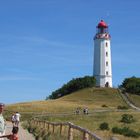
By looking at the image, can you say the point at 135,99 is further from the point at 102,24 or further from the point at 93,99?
the point at 102,24

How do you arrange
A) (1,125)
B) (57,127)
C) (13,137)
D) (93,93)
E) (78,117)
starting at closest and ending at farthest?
(13,137) → (1,125) → (57,127) → (78,117) → (93,93)

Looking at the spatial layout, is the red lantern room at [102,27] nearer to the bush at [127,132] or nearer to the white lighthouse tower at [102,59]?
the white lighthouse tower at [102,59]

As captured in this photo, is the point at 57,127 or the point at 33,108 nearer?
the point at 57,127

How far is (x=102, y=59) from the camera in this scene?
129 m

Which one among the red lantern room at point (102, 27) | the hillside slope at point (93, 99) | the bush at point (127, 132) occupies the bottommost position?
the bush at point (127, 132)

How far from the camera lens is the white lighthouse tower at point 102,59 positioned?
12800 cm

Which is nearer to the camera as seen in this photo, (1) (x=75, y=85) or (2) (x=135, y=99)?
(2) (x=135, y=99)

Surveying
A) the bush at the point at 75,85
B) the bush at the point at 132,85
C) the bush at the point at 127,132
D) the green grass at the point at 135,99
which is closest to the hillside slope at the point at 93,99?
the green grass at the point at 135,99

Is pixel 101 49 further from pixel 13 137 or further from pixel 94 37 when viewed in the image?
pixel 13 137

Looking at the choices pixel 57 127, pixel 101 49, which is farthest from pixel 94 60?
pixel 57 127

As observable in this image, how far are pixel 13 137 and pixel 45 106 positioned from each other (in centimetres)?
8515

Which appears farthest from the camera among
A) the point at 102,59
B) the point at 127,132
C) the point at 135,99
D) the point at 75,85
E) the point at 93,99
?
the point at 75,85

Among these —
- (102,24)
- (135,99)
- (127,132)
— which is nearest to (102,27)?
(102,24)

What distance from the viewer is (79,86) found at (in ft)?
442
